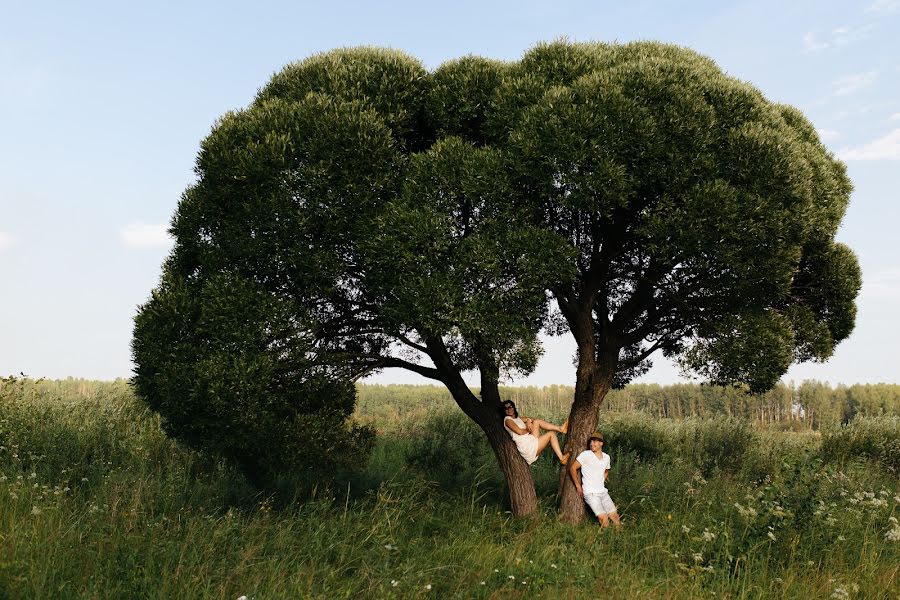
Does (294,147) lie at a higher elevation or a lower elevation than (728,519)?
higher

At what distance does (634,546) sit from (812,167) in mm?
7706

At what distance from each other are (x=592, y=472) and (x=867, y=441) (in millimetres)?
14931

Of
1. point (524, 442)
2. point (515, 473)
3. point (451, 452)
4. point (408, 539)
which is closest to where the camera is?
point (408, 539)

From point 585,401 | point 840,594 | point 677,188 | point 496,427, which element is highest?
point 677,188

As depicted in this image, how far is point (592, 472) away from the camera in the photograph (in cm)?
1319

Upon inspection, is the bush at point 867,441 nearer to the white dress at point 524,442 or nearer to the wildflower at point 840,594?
the white dress at point 524,442

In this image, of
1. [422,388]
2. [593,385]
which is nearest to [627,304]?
[593,385]

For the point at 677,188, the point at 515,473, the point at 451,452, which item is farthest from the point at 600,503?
the point at 451,452

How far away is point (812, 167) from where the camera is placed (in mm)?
12812

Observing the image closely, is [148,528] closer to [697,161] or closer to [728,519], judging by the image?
[728,519]

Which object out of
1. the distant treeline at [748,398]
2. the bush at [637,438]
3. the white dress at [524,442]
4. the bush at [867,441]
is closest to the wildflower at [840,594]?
the white dress at [524,442]

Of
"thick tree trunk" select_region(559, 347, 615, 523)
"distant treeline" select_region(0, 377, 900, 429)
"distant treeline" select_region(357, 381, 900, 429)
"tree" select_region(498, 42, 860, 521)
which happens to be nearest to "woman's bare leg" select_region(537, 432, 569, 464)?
"thick tree trunk" select_region(559, 347, 615, 523)

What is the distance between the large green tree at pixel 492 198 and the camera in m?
10.8

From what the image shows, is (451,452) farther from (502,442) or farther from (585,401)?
(585,401)
